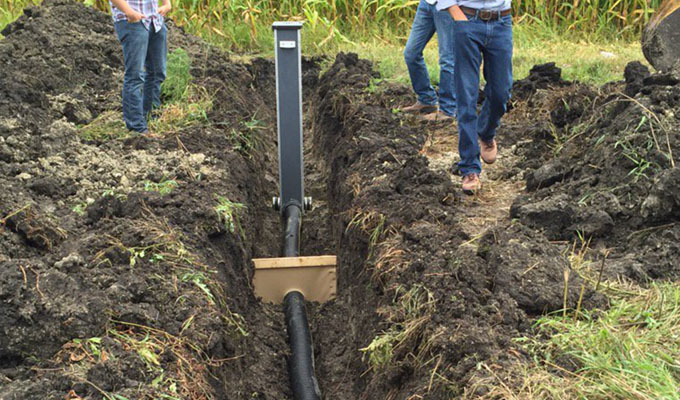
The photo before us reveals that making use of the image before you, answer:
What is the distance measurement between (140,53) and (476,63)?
2.23 metres

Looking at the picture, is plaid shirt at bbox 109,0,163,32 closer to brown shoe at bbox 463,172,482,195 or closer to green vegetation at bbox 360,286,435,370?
brown shoe at bbox 463,172,482,195

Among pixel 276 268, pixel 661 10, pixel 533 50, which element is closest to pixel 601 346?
pixel 276 268

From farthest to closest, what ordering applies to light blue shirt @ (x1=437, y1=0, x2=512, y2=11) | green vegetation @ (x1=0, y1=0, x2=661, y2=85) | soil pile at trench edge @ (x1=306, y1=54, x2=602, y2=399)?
green vegetation @ (x1=0, y1=0, x2=661, y2=85) → light blue shirt @ (x1=437, y1=0, x2=512, y2=11) → soil pile at trench edge @ (x1=306, y1=54, x2=602, y2=399)

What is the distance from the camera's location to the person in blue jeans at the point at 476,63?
4309 mm

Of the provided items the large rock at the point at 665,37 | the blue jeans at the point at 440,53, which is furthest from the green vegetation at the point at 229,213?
the large rock at the point at 665,37

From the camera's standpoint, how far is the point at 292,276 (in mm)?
4863

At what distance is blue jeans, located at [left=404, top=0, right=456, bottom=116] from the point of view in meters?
5.83

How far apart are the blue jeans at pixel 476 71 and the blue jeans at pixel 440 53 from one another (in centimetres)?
124

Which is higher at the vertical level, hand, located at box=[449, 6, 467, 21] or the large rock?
hand, located at box=[449, 6, 467, 21]

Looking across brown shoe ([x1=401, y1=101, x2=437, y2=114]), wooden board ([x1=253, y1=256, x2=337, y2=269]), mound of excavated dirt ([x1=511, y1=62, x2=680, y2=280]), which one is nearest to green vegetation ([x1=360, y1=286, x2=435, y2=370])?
mound of excavated dirt ([x1=511, y1=62, x2=680, y2=280])

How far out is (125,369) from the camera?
271 cm

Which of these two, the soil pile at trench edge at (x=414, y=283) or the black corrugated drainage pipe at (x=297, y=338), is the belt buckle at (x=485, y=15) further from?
the black corrugated drainage pipe at (x=297, y=338)

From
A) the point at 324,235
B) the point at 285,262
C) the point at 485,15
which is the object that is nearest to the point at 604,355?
the point at 485,15

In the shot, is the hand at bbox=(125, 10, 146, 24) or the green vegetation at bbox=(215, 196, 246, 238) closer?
the green vegetation at bbox=(215, 196, 246, 238)
